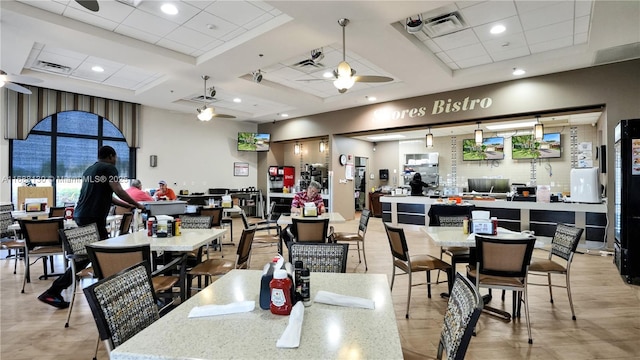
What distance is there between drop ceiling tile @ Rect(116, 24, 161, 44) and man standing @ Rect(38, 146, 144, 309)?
233cm

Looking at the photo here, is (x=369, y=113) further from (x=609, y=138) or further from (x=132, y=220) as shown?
(x=132, y=220)

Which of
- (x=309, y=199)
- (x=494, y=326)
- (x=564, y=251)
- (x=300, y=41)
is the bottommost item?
(x=494, y=326)

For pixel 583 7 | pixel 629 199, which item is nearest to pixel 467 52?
pixel 583 7

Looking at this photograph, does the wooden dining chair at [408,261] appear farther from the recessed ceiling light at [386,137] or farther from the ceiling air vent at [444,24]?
the recessed ceiling light at [386,137]

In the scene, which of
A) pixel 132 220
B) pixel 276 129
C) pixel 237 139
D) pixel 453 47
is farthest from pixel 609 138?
pixel 237 139

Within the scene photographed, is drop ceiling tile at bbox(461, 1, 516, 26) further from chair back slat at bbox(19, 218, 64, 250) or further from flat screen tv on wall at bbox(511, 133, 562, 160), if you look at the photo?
flat screen tv on wall at bbox(511, 133, 562, 160)

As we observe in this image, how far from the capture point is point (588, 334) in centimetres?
304

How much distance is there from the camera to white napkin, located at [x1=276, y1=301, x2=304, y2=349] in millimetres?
1191

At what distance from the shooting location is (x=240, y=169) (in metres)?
12.4

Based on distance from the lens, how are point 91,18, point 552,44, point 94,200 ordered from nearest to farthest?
point 94,200
point 91,18
point 552,44

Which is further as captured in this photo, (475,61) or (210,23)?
(475,61)

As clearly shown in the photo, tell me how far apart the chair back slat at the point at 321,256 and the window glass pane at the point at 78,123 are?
906 centimetres

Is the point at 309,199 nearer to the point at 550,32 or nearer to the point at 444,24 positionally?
the point at 444,24

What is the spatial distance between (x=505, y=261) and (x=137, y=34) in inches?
235
